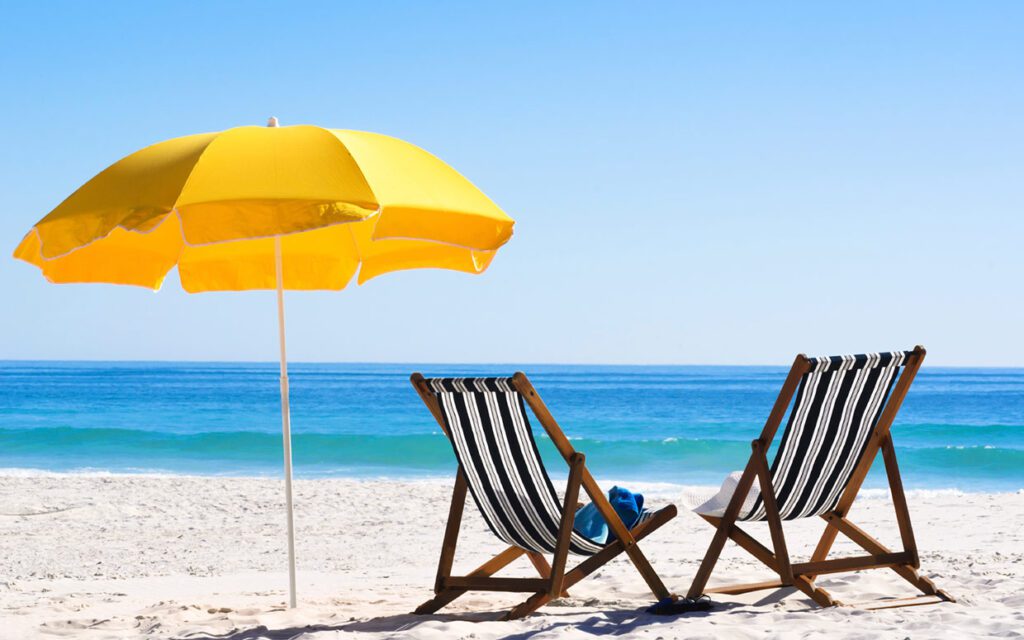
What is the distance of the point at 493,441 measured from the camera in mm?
3842

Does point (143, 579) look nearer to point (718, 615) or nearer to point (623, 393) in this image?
point (718, 615)

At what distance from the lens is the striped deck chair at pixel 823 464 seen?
3775 millimetres

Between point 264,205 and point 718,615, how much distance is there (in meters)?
2.13

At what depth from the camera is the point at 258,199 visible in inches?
129

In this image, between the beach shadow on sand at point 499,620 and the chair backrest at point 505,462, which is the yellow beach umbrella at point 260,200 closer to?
the beach shadow on sand at point 499,620

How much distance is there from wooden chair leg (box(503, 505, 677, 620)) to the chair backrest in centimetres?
6

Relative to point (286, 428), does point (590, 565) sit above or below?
below

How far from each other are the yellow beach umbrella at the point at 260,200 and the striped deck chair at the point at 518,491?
0.56 metres

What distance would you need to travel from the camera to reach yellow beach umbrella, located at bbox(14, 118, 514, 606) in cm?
328

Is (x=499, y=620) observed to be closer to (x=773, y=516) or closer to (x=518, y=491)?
(x=518, y=491)

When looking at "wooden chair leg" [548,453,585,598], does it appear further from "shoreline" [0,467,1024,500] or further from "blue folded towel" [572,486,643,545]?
"shoreline" [0,467,1024,500]

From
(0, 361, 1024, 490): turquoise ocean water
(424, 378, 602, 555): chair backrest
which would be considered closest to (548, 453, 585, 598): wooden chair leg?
(424, 378, 602, 555): chair backrest

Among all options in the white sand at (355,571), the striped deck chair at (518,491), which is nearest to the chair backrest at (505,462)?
the striped deck chair at (518,491)

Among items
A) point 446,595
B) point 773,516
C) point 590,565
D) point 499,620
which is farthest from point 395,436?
point 773,516
